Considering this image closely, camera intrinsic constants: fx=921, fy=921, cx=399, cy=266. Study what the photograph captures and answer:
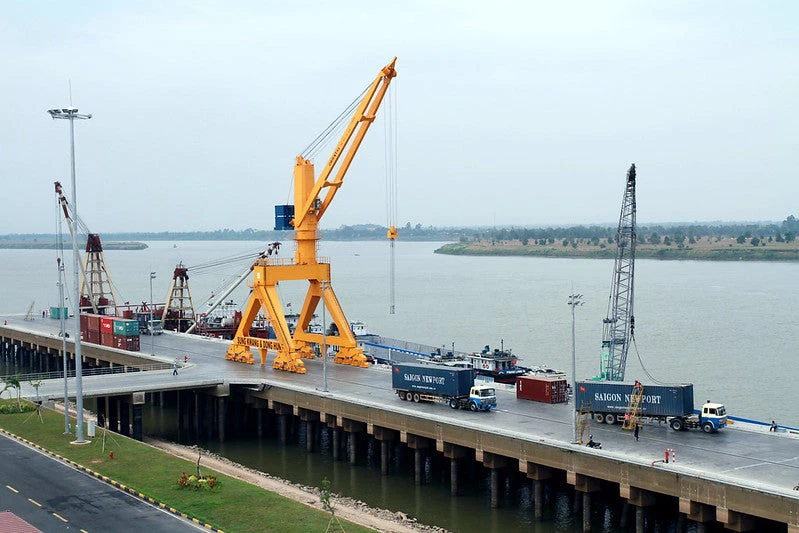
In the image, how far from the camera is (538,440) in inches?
1499

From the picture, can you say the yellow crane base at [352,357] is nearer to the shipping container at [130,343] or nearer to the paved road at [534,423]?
the paved road at [534,423]

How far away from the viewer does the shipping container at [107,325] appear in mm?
76312

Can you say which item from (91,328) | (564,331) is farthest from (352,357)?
(564,331)

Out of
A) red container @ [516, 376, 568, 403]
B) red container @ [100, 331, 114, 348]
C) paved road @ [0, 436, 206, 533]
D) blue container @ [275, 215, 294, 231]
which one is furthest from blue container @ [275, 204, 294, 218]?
paved road @ [0, 436, 206, 533]

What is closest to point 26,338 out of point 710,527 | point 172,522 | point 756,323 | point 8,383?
point 8,383

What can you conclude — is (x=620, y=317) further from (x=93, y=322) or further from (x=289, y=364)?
(x=93, y=322)

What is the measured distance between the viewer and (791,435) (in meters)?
39.4

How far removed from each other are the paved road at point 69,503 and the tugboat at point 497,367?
114 ft

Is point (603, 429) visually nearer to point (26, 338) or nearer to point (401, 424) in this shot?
point (401, 424)

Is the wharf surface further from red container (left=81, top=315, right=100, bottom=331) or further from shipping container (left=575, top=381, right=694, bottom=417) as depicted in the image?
red container (left=81, top=315, right=100, bottom=331)

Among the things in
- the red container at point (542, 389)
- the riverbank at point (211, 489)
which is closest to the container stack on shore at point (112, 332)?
the riverbank at point (211, 489)

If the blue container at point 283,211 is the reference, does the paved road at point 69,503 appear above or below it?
below

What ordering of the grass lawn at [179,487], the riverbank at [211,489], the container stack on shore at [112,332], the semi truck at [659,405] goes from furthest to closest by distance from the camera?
the container stack on shore at [112,332]
the semi truck at [659,405]
the riverbank at [211,489]
the grass lawn at [179,487]

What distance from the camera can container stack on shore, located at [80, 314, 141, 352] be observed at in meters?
73.6
